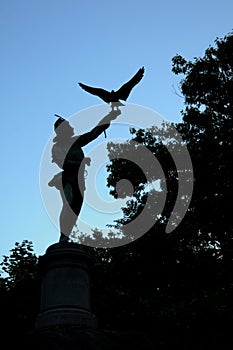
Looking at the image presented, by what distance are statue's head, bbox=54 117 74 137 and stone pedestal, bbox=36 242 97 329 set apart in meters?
2.57

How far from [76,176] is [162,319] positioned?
22.2 ft

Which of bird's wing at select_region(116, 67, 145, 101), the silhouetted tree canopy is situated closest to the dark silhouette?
bird's wing at select_region(116, 67, 145, 101)

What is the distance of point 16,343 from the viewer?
21.5ft

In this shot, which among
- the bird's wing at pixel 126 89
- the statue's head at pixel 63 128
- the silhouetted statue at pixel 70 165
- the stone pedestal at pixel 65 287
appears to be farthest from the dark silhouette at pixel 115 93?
the stone pedestal at pixel 65 287

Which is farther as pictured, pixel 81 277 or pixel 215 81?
pixel 215 81

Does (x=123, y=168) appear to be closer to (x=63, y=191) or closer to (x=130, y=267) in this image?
(x=130, y=267)

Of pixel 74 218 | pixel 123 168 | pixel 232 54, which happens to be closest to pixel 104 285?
pixel 123 168

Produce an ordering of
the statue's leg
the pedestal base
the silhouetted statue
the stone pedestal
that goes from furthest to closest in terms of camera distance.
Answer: the silhouetted statue < the statue's leg < the stone pedestal < the pedestal base

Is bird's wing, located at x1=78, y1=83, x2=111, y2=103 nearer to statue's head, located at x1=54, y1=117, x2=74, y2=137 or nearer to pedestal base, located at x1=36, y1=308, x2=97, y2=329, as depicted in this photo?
statue's head, located at x1=54, y1=117, x2=74, y2=137

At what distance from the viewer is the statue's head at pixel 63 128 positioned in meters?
9.79

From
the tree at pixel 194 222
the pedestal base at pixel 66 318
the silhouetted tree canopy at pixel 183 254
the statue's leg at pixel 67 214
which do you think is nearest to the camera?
the pedestal base at pixel 66 318

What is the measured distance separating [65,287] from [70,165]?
2.64 meters

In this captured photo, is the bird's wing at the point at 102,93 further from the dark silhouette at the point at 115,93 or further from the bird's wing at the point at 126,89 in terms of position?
the bird's wing at the point at 126,89

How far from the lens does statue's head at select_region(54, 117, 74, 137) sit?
9.79m
